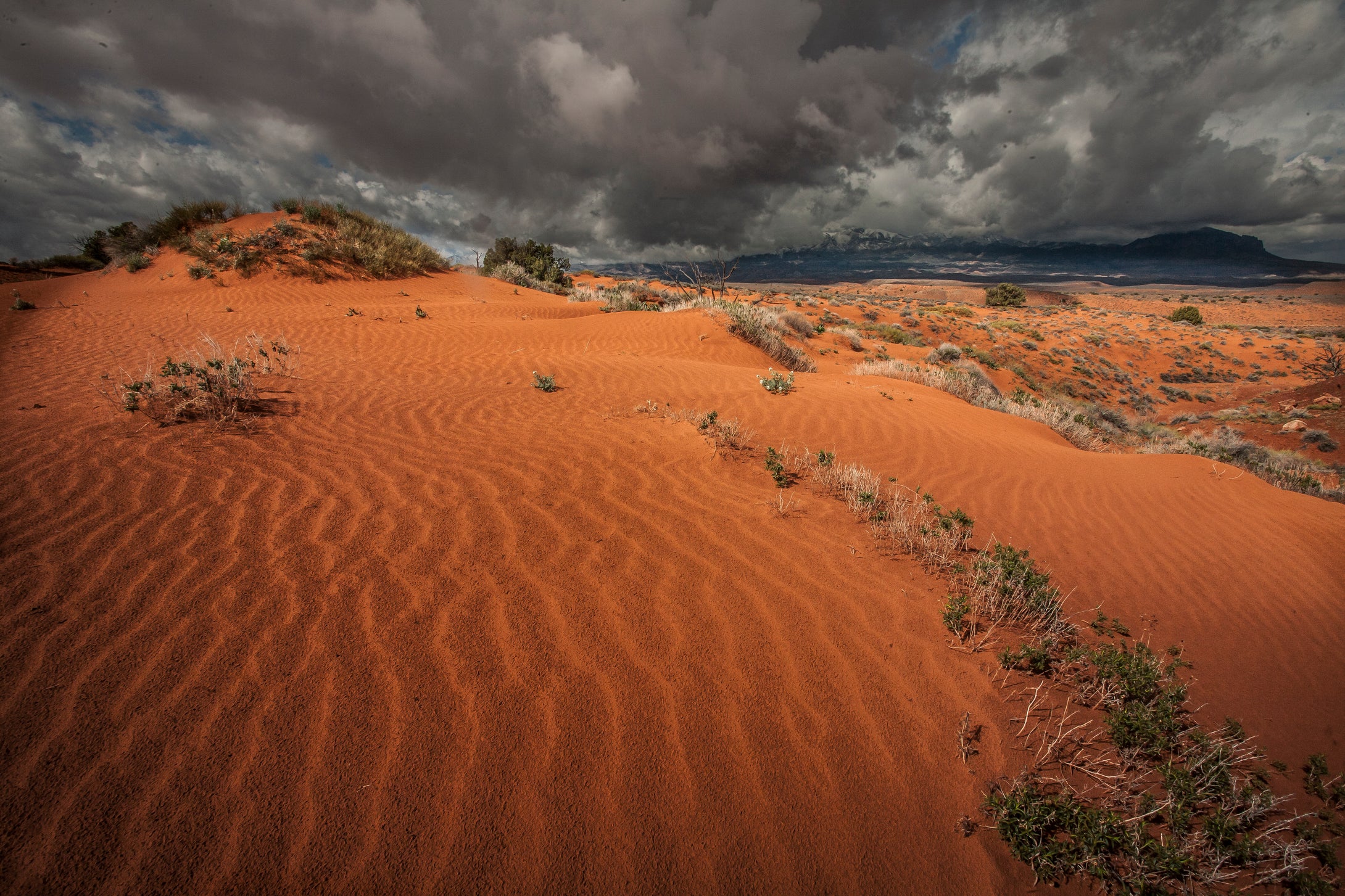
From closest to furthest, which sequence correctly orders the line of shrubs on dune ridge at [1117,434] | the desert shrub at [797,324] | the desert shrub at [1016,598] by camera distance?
the desert shrub at [1016,598] → the line of shrubs on dune ridge at [1117,434] → the desert shrub at [797,324]

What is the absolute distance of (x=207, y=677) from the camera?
7.24 ft

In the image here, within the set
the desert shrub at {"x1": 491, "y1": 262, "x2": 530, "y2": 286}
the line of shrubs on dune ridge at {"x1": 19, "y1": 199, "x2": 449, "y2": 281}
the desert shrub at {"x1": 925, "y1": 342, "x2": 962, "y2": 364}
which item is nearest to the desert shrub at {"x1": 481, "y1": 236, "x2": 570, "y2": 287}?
the desert shrub at {"x1": 491, "y1": 262, "x2": 530, "y2": 286}

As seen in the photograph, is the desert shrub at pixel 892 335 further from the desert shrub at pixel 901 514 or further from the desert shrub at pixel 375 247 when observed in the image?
the desert shrub at pixel 375 247

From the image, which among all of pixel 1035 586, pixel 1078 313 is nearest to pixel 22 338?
pixel 1035 586

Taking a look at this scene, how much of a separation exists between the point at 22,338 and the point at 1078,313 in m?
48.0

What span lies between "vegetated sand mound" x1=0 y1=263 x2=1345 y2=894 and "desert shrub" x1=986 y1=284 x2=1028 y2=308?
4261 cm

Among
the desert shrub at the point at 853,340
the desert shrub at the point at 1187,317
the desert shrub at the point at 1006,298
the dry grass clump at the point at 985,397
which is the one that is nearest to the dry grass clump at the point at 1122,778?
the dry grass clump at the point at 985,397

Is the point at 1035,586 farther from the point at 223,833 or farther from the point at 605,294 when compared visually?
the point at 605,294

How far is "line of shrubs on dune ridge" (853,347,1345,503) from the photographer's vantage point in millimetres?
8078

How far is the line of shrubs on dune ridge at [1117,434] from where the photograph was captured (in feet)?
26.5

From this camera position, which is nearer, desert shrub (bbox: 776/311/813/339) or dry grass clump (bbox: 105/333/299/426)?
dry grass clump (bbox: 105/333/299/426)

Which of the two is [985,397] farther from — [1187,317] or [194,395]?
[1187,317]

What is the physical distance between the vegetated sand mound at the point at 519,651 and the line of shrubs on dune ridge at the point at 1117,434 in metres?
3.61

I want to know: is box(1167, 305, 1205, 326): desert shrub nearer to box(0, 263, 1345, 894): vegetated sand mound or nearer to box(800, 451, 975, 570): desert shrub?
box(0, 263, 1345, 894): vegetated sand mound
